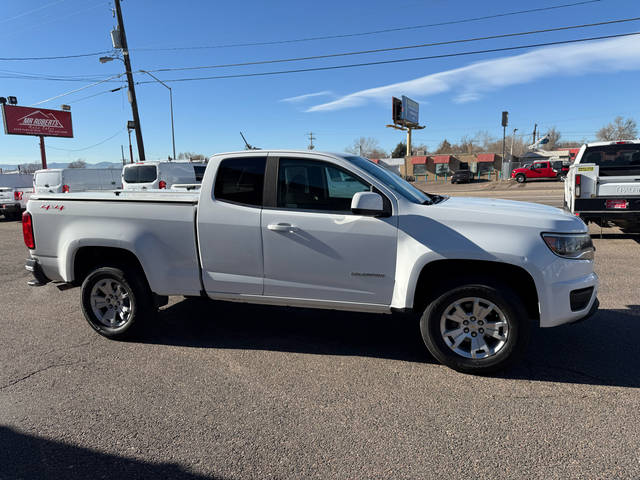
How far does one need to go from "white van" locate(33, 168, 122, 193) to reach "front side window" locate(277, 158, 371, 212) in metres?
16.0

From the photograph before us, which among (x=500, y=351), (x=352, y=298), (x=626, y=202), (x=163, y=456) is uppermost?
(x=626, y=202)

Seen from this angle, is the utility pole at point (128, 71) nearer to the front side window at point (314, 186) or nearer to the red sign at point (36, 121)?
the front side window at point (314, 186)

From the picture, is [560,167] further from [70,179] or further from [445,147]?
[445,147]

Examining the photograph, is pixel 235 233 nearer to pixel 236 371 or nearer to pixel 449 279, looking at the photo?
pixel 236 371

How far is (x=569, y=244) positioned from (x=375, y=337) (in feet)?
6.68

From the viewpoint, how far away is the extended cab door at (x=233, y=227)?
4.15m

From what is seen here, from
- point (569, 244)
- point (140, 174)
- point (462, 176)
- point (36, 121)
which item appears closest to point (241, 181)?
point (569, 244)

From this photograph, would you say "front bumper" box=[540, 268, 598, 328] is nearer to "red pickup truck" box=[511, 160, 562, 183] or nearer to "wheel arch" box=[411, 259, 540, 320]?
"wheel arch" box=[411, 259, 540, 320]

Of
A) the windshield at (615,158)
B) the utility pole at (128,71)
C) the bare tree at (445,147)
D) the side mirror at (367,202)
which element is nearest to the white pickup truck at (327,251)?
the side mirror at (367,202)

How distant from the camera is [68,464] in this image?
2.69 metres

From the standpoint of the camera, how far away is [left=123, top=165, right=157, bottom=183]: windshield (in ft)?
50.2

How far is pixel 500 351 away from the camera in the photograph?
3.64 m

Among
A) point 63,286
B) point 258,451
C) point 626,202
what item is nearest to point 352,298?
point 258,451

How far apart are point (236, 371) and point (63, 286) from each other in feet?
8.61
